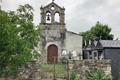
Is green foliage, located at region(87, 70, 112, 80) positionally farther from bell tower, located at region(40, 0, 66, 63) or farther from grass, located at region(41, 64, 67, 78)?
bell tower, located at region(40, 0, 66, 63)

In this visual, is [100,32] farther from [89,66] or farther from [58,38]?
[89,66]

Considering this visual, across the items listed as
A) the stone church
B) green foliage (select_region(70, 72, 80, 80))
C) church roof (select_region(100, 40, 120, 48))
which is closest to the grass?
green foliage (select_region(70, 72, 80, 80))

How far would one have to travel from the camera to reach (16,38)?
16.0 meters

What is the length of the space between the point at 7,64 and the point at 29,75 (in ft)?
21.7

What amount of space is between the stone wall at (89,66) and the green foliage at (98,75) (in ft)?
1.04

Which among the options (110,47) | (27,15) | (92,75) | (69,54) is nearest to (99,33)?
(69,54)

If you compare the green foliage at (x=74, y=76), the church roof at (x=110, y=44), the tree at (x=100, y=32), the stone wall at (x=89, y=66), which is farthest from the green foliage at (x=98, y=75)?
the tree at (x=100, y=32)

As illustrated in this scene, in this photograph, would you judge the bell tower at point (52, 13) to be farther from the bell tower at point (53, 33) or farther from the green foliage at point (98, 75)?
the green foliage at point (98, 75)

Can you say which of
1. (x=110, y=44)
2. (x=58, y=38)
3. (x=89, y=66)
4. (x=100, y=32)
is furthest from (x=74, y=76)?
(x=100, y=32)

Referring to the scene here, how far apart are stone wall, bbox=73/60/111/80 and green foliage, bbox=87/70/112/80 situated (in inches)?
12.4

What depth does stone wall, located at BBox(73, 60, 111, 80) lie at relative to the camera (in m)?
23.6

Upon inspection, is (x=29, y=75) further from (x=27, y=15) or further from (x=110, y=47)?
(x=110, y=47)

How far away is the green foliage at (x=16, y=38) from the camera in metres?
15.3

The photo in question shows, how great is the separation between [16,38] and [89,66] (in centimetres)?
889
